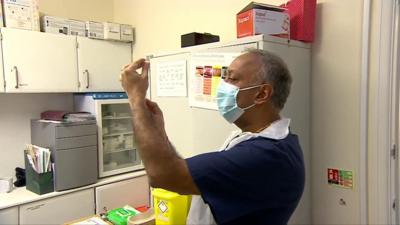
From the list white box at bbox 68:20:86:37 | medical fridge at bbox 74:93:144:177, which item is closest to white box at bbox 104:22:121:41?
white box at bbox 68:20:86:37

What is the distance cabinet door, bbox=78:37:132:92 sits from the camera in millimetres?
2771

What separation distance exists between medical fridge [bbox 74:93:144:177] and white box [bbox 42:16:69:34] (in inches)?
22.6

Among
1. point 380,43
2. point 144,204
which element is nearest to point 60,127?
point 144,204

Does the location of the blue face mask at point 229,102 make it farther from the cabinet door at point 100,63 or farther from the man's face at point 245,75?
the cabinet door at point 100,63

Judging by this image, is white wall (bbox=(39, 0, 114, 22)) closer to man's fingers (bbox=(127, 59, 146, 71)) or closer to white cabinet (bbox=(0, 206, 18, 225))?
white cabinet (bbox=(0, 206, 18, 225))

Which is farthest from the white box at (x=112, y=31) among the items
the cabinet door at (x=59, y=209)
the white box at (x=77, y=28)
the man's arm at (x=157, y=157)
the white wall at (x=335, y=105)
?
the man's arm at (x=157, y=157)

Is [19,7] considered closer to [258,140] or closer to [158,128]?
[158,128]

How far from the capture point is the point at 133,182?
9.51 ft

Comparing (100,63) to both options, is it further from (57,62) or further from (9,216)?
(9,216)

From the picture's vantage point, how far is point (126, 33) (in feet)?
9.94

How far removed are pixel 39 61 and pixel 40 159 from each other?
76cm

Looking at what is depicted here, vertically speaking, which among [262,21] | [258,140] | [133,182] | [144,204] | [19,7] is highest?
[19,7]

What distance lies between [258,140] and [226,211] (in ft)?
0.75

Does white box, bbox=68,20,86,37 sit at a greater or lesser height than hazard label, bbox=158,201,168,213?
greater
